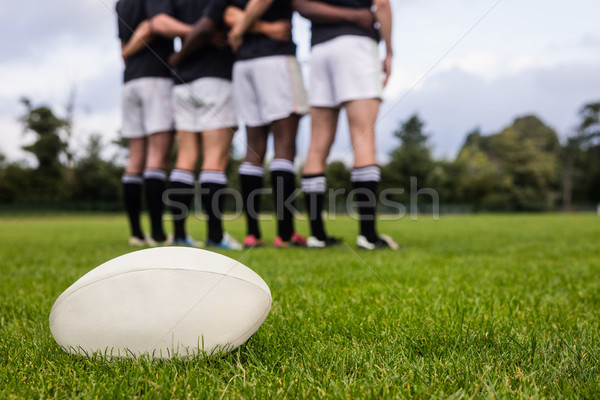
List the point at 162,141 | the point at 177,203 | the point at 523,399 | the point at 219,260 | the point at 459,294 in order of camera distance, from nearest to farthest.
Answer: the point at 523,399 → the point at 219,260 → the point at 459,294 → the point at 177,203 → the point at 162,141

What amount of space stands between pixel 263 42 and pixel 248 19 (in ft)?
0.81

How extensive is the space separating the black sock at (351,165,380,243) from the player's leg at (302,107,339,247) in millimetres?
336

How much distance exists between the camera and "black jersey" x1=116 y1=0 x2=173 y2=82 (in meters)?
4.26

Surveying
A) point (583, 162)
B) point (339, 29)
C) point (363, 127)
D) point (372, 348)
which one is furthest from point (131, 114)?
point (583, 162)

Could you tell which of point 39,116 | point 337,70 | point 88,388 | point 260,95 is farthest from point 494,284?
point 39,116

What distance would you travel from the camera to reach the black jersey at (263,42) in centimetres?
381

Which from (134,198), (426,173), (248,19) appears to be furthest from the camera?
(426,173)

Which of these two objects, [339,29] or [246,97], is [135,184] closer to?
[246,97]

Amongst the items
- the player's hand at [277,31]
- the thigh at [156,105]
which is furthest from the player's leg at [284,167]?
the thigh at [156,105]

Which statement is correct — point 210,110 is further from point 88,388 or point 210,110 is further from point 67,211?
point 67,211

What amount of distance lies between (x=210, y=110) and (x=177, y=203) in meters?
0.88

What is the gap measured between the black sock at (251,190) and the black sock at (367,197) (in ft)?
2.97

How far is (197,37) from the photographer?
12.4ft

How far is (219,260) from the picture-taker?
121cm
